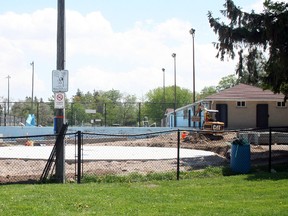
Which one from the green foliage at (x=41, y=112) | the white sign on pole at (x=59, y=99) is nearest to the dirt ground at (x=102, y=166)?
the white sign on pole at (x=59, y=99)

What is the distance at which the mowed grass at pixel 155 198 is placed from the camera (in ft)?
26.5

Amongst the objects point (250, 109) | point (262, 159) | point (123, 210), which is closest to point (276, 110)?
point (250, 109)

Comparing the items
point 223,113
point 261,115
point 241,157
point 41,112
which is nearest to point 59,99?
point 241,157

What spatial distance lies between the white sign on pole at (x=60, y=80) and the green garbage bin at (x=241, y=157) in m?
5.54

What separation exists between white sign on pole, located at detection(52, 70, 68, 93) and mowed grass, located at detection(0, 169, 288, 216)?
9.03 feet

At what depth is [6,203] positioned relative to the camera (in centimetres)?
863

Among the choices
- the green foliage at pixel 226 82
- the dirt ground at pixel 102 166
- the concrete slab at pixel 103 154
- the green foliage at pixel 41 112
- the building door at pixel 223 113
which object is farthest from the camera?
the green foliage at pixel 226 82

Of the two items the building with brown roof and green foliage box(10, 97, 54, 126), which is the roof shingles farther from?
green foliage box(10, 97, 54, 126)

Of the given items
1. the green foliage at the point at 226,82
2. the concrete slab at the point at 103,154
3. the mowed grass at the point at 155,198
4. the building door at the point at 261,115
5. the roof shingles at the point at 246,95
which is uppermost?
the green foliage at the point at 226,82

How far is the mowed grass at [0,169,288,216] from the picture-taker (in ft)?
26.5

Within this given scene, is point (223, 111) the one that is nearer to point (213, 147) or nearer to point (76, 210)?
point (213, 147)

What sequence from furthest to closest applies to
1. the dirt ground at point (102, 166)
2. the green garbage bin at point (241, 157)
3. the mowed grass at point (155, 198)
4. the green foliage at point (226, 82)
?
the green foliage at point (226, 82) < the green garbage bin at point (241, 157) < the dirt ground at point (102, 166) < the mowed grass at point (155, 198)

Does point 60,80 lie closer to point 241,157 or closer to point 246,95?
point 241,157

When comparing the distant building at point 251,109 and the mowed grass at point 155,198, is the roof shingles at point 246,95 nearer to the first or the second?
the distant building at point 251,109
